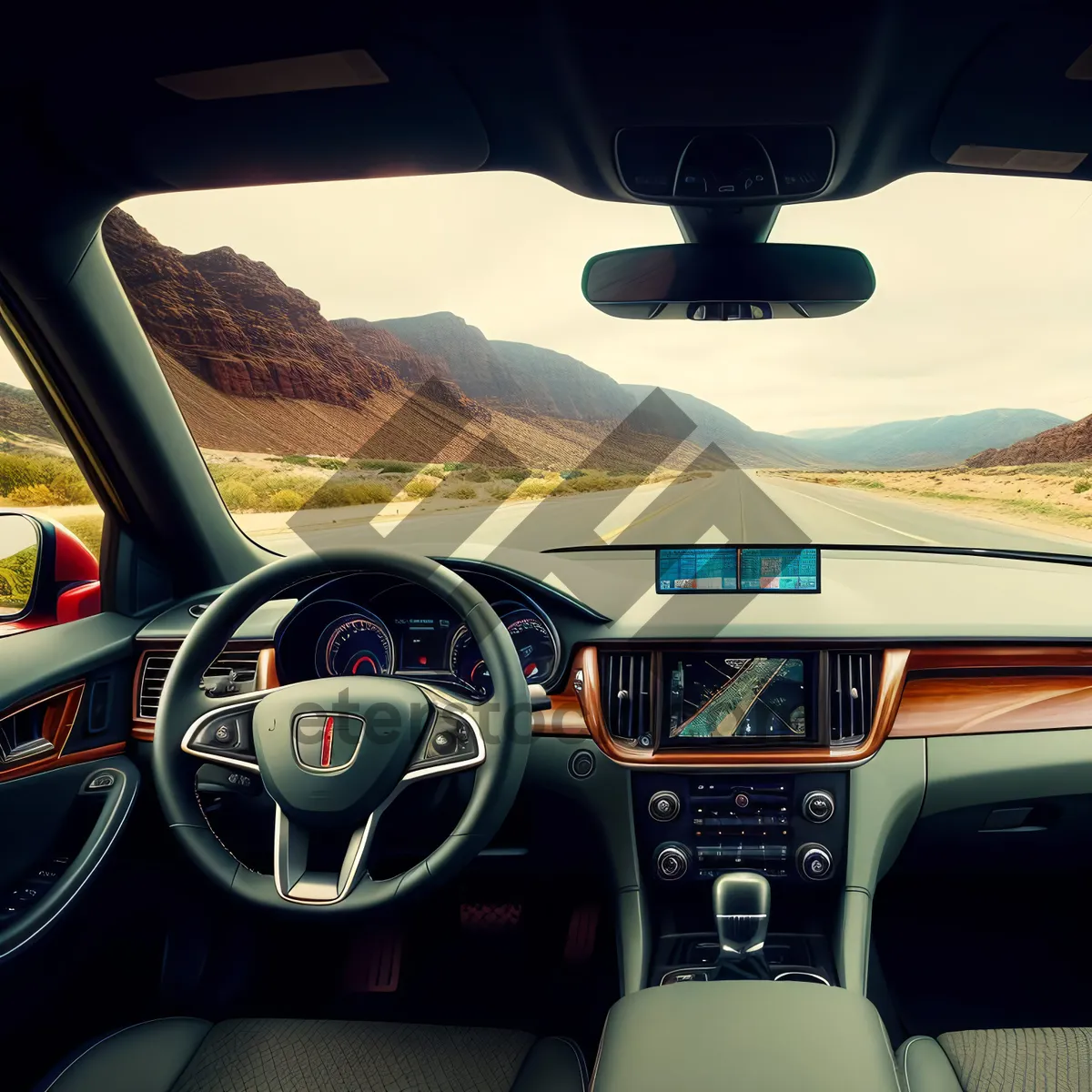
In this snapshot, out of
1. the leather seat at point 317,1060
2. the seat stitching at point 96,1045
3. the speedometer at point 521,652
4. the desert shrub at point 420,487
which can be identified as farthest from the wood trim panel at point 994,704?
the seat stitching at point 96,1045

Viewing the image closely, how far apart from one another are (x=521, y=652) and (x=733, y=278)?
136cm

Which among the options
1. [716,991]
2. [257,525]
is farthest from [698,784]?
[257,525]

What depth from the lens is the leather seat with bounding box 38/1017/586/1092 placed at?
197 cm

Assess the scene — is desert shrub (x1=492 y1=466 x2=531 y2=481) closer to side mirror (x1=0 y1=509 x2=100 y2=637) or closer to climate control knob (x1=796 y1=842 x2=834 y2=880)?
side mirror (x1=0 y1=509 x2=100 y2=637)

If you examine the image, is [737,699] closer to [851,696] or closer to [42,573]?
[851,696]

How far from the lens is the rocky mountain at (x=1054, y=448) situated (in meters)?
2.81

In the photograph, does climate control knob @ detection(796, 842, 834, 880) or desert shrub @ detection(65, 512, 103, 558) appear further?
desert shrub @ detection(65, 512, 103, 558)

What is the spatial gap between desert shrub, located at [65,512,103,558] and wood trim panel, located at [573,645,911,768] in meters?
1.72

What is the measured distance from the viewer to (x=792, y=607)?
2965 mm

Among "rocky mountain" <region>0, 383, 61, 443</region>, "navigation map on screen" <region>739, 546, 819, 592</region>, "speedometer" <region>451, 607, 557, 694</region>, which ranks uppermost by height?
"rocky mountain" <region>0, 383, 61, 443</region>

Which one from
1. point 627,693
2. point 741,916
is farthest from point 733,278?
point 741,916

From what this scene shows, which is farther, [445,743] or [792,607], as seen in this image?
[792,607]

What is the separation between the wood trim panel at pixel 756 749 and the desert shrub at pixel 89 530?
67.5 inches

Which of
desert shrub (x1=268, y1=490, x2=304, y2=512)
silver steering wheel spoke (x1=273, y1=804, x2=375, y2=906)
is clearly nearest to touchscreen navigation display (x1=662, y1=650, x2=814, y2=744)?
silver steering wheel spoke (x1=273, y1=804, x2=375, y2=906)
